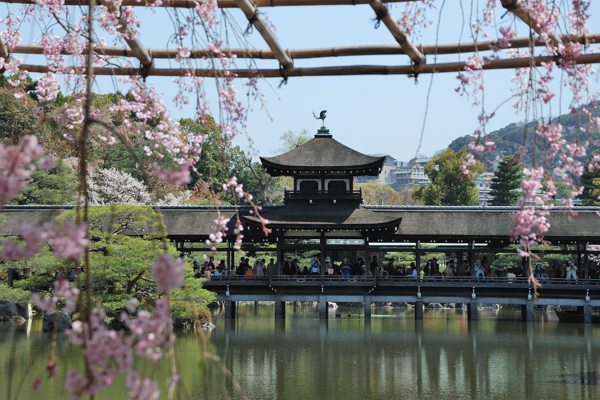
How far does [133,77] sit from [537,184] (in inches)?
106

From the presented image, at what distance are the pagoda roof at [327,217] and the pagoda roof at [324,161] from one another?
114 cm

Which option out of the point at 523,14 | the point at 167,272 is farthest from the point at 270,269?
the point at 167,272

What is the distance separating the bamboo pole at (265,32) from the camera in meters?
3.45

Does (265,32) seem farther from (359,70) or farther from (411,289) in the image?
(411,289)

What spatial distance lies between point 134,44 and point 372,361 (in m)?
9.29

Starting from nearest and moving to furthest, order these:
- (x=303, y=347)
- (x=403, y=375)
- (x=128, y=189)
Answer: (x=403, y=375) < (x=303, y=347) < (x=128, y=189)

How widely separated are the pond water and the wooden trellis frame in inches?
124

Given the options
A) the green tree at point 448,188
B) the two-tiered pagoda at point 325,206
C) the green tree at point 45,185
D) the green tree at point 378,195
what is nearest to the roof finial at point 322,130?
the two-tiered pagoda at point 325,206

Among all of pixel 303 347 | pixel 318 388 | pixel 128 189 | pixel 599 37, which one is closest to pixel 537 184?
pixel 599 37

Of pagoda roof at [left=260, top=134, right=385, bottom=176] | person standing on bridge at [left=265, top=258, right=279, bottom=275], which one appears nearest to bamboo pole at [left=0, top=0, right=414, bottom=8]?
person standing on bridge at [left=265, top=258, right=279, bottom=275]

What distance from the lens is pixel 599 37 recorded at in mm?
3561

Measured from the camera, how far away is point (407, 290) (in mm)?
18953

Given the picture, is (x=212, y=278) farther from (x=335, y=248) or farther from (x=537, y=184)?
(x=537, y=184)

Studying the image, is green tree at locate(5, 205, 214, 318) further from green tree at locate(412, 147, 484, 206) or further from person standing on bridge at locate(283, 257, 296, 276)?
green tree at locate(412, 147, 484, 206)
